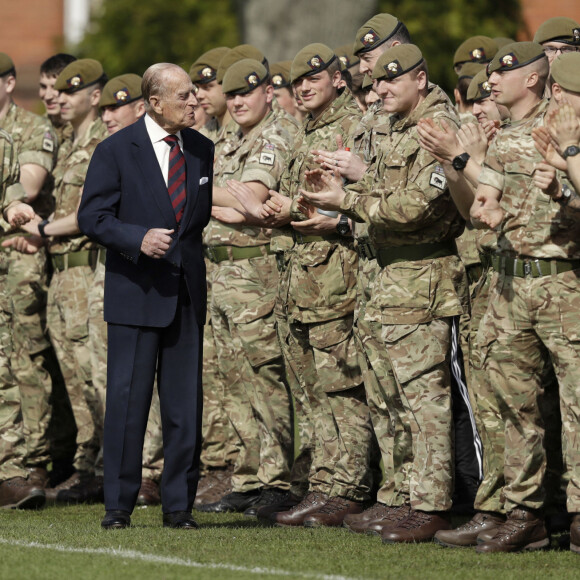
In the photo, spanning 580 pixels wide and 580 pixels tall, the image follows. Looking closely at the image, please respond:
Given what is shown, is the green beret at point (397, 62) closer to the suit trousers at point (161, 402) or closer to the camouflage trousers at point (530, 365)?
the camouflage trousers at point (530, 365)

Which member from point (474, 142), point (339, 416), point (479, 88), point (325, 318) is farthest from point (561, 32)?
point (339, 416)

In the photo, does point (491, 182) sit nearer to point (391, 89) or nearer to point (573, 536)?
point (391, 89)

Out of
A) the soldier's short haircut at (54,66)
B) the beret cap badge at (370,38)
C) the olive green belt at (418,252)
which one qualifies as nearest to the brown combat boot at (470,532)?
the olive green belt at (418,252)

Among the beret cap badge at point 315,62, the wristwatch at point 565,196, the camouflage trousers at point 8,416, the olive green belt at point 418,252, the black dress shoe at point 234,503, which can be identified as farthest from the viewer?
the camouflage trousers at point 8,416

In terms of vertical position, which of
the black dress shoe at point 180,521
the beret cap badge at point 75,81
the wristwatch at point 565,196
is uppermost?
the beret cap badge at point 75,81

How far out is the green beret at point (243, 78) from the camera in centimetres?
948

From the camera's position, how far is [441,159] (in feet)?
24.9

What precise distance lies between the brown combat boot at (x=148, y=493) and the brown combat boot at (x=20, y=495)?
24.7 inches

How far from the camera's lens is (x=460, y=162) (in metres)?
7.55

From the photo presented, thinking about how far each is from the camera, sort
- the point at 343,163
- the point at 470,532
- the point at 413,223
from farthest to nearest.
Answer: the point at 343,163 → the point at 413,223 → the point at 470,532

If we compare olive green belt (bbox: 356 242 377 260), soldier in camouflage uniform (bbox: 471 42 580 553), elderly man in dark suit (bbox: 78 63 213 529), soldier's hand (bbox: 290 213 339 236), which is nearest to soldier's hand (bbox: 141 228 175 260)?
elderly man in dark suit (bbox: 78 63 213 529)

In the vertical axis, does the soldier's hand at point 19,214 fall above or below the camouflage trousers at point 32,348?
above

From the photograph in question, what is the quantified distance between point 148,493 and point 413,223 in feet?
9.92

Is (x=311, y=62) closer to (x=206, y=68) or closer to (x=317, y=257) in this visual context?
(x=317, y=257)
